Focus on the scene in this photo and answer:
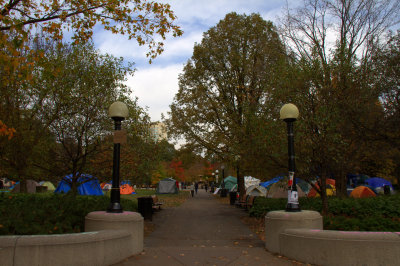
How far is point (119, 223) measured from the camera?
647 centimetres

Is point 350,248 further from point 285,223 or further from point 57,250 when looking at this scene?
point 57,250

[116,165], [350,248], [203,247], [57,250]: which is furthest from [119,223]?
[350,248]

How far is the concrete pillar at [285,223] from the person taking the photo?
6.85 m

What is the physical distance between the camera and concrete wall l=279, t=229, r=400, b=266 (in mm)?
5383

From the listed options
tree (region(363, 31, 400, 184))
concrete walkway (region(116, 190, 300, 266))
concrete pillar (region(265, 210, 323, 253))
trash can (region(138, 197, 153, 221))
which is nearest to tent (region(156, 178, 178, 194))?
trash can (region(138, 197, 153, 221))

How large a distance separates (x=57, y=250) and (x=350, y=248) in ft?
16.0

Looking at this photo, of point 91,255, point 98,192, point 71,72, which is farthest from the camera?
point 98,192

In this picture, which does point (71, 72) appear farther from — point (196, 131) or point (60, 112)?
point (196, 131)

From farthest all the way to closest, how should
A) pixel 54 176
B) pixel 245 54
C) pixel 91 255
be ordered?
1. pixel 245 54
2. pixel 54 176
3. pixel 91 255

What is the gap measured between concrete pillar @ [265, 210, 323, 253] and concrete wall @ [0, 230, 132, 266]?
3.49 meters

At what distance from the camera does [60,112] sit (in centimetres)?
1105

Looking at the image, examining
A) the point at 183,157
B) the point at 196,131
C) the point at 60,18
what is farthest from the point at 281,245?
the point at 183,157

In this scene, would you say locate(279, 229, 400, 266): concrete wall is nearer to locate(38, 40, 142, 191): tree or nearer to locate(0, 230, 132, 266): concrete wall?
locate(0, 230, 132, 266): concrete wall

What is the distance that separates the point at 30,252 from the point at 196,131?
61.7 ft
